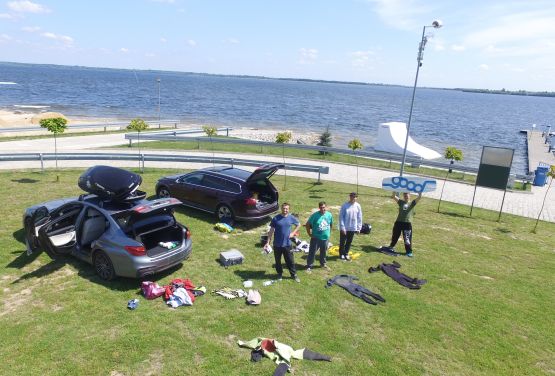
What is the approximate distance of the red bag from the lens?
8.06 metres

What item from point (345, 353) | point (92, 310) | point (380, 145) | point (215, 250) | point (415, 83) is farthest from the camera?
point (380, 145)

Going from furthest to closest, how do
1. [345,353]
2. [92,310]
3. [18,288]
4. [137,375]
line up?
[18,288], [92,310], [345,353], [137,375]

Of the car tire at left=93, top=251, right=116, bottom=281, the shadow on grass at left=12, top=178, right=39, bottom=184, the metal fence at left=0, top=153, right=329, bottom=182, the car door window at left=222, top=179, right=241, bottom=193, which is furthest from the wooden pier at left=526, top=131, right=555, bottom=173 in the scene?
the shadow on grass at left=12, top=178, right=39, bottom=184

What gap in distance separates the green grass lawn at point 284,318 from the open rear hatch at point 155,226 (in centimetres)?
80

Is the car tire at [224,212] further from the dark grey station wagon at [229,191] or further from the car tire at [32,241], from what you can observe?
the car tire at [32,241]

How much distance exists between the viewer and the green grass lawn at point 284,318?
631 cm

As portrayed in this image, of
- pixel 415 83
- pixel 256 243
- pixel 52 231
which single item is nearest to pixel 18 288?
pixel 52 231

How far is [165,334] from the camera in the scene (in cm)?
688

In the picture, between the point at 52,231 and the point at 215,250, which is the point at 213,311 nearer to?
the point at 215,250

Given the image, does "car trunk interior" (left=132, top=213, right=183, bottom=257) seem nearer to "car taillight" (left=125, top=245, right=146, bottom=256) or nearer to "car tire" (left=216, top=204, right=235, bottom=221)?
"car taillight" (left=125, top=245, right=146, bottom=256)

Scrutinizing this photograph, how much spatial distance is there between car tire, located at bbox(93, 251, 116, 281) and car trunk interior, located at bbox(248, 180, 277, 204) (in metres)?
5.37

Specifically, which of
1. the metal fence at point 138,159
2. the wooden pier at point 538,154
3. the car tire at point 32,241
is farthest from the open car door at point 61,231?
the wooden pier at point 538,154

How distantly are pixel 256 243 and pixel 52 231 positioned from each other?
5.37m

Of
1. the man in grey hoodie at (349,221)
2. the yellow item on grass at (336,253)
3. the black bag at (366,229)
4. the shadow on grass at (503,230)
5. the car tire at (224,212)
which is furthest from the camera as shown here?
the shadow on grass at (503,230)
